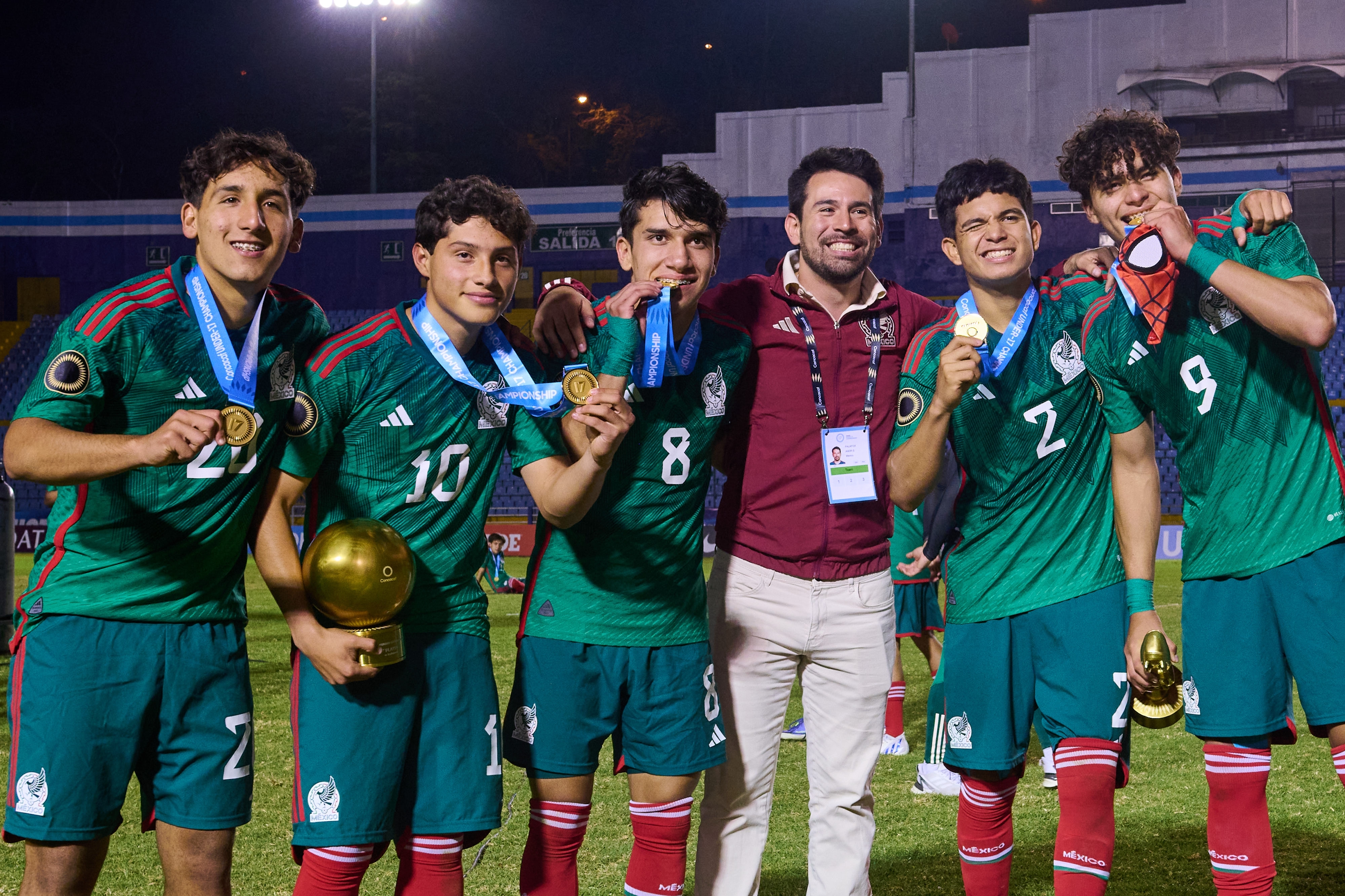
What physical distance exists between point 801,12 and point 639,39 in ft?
19.3

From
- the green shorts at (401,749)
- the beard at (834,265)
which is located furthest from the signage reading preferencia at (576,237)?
the green shorts at (401,749)

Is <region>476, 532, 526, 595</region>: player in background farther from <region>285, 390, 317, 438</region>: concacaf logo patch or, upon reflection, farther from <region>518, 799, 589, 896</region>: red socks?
<region>285, 390, 317, 438</region>: concacaf logo patch

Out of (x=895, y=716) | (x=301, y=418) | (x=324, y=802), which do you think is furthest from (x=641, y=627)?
(x=895, y=716)

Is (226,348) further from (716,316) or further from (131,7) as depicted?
(131,7)

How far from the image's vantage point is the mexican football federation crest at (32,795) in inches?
Result: 113

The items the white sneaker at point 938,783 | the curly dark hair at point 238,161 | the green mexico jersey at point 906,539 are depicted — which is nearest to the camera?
the curly dark hair at point 238,161

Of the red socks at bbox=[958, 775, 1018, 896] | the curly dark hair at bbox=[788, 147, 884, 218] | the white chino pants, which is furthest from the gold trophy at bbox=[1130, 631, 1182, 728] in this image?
the curly dark hair at bbox=[788, 147, 884, 218]

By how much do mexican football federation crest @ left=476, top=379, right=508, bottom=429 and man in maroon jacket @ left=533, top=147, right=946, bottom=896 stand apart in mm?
853

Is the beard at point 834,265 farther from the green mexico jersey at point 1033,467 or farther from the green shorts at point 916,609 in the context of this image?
the green shorts at point 916,609

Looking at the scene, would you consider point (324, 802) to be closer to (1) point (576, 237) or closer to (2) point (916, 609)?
(2) point (916, 609)

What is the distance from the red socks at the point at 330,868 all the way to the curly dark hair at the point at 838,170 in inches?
90.9

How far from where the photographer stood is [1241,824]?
3162mm

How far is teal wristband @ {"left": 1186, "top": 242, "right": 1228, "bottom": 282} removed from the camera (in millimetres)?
2898

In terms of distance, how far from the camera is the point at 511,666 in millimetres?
9781
